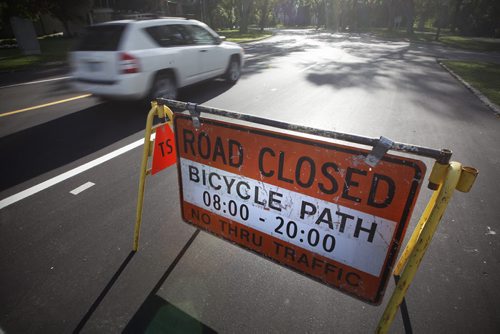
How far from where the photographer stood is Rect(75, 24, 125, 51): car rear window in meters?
5.68

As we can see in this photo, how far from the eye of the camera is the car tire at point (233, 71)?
880cm

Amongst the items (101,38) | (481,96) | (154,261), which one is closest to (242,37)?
(481,96)

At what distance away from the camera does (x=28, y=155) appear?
434 centimetres

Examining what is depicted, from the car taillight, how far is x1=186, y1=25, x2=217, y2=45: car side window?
6.72 ft

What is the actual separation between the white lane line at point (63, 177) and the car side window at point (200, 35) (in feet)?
12.3

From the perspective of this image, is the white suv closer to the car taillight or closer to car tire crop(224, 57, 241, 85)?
the car taillight

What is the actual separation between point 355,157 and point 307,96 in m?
6.64

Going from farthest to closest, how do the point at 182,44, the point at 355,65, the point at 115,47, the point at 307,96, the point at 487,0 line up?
1. the point at 487,0
2. the point at 355,65
3. the point at 307,96
4. the point at 182,44
5. the point at 115,47

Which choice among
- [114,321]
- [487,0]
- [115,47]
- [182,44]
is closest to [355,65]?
[182,44]

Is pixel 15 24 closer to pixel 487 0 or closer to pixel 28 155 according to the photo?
pixel 28 155

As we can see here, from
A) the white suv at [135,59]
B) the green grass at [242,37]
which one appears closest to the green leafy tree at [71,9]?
the green grass at [242,37]

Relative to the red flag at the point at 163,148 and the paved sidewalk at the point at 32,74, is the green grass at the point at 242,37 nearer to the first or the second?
the paved sidewalk at the point at 32,74

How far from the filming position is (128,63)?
18.4 ft

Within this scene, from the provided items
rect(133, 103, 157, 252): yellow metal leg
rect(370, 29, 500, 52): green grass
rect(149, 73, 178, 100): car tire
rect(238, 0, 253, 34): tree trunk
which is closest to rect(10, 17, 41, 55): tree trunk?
rect(149, 73, 178, 100): car tire
